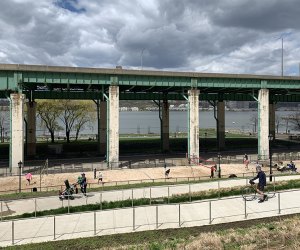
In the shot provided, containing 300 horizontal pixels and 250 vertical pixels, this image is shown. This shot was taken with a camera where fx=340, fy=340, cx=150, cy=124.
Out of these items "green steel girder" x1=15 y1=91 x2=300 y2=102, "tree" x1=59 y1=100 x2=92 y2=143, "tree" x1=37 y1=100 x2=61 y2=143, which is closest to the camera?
"green steel girder" x1=15 y1=91 x2=300 y2=102

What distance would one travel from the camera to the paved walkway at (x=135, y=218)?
1543 cm

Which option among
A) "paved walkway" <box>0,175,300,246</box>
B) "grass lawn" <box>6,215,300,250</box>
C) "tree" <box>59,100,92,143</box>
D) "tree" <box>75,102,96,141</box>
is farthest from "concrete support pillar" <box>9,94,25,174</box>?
"tree" <box>75,102,96,141</box>

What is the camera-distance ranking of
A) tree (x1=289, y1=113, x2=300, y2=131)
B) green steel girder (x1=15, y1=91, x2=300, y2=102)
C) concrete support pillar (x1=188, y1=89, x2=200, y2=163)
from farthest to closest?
1. tree (x1=289, y1=113, x2=300, y2=131)
2. green steel girder (x1=15, y1=91, x2=300, y2=102)
3. concrete support pillar (x1=188, y1=89, x2=200, y2=163)

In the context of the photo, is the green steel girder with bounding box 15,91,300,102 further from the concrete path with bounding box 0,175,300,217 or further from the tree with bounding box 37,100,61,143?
the concrete path with bounding box 0,175,300,217

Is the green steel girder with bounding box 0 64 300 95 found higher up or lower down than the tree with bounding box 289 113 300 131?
higher up

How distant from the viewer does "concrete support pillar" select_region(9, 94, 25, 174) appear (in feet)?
125

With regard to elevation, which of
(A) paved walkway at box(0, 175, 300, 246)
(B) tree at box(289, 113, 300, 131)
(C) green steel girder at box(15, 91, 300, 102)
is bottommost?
(A) paved walkway at box(0, 175, 300, 246)

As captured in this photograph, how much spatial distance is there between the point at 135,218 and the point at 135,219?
141 mm

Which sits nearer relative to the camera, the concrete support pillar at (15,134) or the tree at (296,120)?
the concrete support pillar at (15,134)

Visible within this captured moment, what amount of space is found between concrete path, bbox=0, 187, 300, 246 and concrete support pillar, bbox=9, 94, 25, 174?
22.6m

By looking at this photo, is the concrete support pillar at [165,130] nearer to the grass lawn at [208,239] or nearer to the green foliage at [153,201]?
the green foliage at [153,201]

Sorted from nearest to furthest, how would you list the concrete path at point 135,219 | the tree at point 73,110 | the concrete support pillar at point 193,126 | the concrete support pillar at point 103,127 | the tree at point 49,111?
the concrete path at point 135,219
the concrete support pillar at point 193,126
the concrete support pillar at point 103,127
the tree at point 49,111
the tree at point 73,110

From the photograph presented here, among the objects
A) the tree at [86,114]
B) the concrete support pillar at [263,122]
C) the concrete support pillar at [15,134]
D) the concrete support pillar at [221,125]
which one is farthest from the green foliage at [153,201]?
the tree at [86,114]

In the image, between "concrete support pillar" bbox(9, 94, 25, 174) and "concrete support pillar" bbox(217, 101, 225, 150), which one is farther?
"concrete support pillar" bbox(217, 101, 225, 150)
